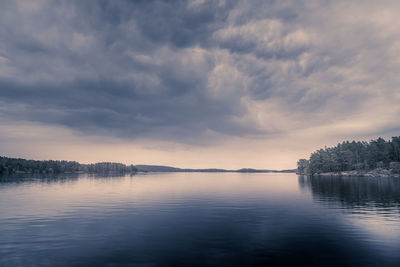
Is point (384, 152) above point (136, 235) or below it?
above

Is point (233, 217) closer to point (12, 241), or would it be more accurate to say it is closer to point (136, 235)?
point (136, 235)


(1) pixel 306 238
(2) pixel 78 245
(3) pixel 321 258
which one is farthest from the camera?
(1) pixel 306 238

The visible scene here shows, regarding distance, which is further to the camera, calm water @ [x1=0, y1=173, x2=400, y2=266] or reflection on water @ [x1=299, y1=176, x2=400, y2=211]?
reflection on water @ [x1=299, y1=176, x2=400, y2=211]

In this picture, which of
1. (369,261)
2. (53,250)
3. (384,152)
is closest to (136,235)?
(53,250)

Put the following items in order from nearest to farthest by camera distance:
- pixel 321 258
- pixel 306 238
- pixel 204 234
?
1. pixel 321 258
2. pixel 306 238
3. pixel 204 234

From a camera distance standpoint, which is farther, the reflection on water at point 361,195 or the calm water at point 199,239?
the reflection on water at point 361,195

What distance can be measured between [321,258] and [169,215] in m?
22.2

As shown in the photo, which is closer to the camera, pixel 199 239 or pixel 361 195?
pixel 199 239

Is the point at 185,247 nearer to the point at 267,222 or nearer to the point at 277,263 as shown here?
the point at 277,263

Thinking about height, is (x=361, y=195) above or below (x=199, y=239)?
below

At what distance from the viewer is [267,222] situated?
2844cm

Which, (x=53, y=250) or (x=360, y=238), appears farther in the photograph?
(x=360, y=238)

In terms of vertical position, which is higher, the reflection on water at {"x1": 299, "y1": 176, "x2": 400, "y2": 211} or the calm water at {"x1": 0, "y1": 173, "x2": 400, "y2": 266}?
the calm water at {"x1": 0, "y1": 173, "x2": 400, "y2": 266}

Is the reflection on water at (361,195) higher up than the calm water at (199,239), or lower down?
lower down
